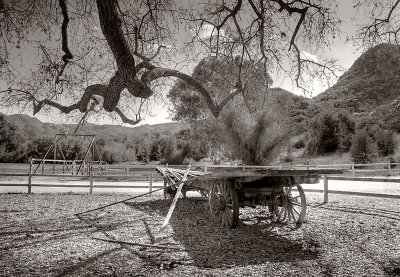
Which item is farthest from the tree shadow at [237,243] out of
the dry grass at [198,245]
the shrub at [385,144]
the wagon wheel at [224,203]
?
the shrub at [385,144]

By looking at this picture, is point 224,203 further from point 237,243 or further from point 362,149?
point 362,149

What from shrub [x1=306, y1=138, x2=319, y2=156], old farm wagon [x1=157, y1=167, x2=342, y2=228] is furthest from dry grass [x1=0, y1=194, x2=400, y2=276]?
shrub [x1=306, y1=138, x2=319, y2=156]

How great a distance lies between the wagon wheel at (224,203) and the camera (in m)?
6.18

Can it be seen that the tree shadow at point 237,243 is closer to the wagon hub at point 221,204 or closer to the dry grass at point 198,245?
the dry grass at point 198,245

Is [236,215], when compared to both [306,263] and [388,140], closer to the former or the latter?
[306,263]

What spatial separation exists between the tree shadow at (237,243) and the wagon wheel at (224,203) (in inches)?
6.8

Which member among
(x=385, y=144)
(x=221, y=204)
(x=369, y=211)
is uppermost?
(x=385, y=144)

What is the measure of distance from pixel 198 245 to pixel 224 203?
153 centimetres

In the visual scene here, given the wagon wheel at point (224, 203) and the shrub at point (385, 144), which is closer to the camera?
the wagon wheel at point (224, 203)

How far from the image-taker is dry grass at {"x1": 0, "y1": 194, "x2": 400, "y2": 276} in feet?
12.9

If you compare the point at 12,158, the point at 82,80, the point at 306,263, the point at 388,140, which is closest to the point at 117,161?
the point at 12,158

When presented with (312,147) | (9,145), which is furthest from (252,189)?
(9,145)

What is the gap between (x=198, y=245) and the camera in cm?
521

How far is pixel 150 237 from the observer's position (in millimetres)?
5766
